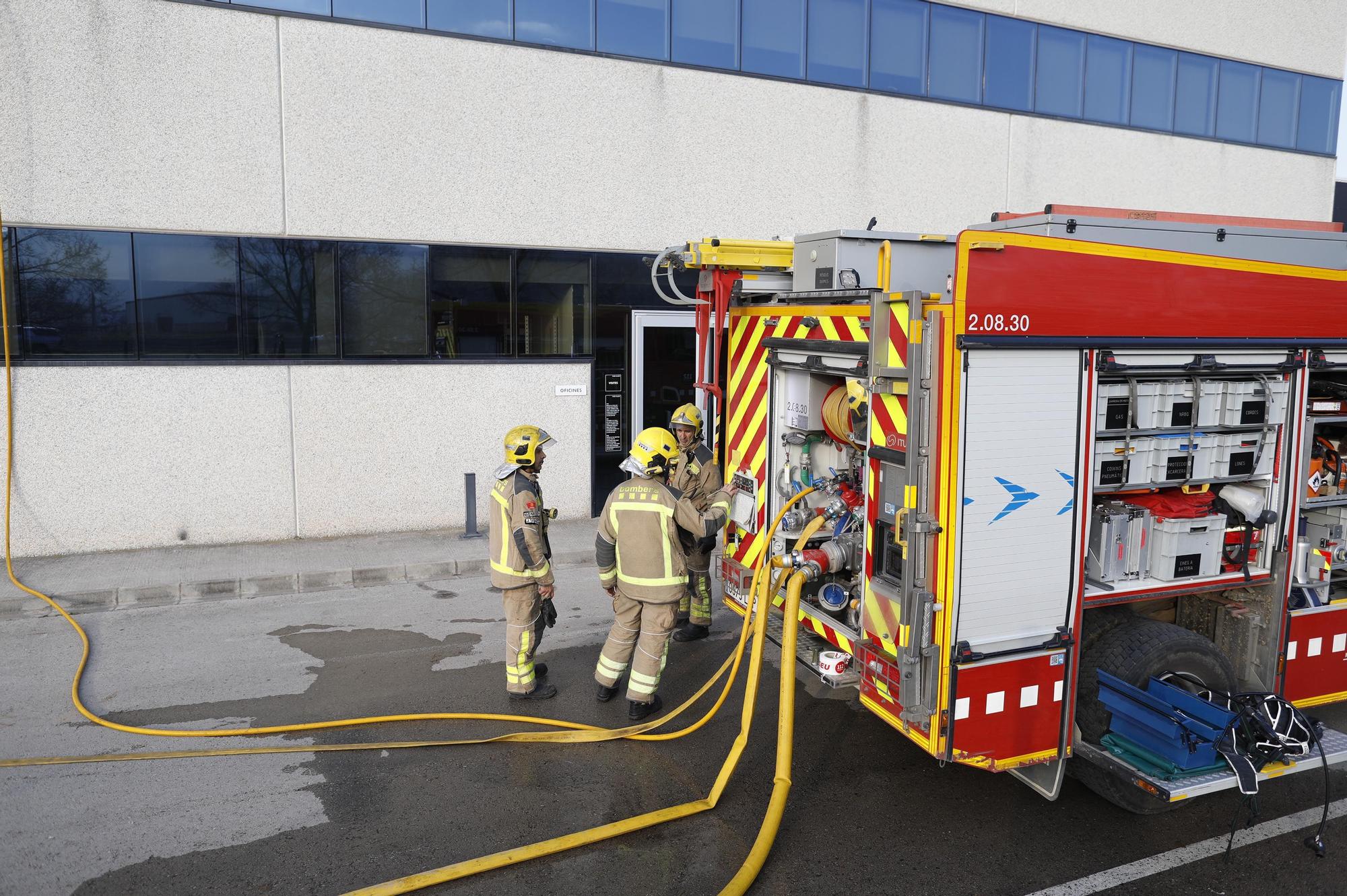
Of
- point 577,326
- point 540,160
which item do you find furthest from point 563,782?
point 540,160

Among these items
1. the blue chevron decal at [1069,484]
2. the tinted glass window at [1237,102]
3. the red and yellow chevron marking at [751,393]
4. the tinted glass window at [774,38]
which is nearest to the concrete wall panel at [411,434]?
the tinted glass window at [774,38]

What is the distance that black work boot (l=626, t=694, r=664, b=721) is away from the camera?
18.9ft

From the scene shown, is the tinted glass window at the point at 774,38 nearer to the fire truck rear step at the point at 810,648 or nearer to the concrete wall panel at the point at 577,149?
the concrete wall panel at the point at 577,149

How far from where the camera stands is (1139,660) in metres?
4.72

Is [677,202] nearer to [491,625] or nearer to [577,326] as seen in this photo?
[577,326]

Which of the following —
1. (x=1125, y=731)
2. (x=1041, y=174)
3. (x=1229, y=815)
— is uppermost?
(x=1041, y=174)

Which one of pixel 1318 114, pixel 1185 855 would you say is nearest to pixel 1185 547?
pixel 1185 855

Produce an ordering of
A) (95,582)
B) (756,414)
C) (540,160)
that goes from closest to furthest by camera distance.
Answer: (756,414) → (95,582) → (540,160)

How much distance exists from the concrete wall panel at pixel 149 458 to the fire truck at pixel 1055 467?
18.7ft

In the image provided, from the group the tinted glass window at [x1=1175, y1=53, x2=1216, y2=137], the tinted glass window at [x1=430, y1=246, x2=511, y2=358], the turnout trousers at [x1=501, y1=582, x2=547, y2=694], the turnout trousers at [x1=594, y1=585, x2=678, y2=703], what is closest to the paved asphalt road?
the turnout trousers at [x1=501, y1=582, x2=547, y2=694]

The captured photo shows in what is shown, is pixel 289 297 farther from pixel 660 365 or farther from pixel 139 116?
pixel 660 365

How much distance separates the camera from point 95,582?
26.9 ft

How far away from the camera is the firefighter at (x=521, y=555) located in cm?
587

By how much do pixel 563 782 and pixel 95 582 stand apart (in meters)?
5.49
